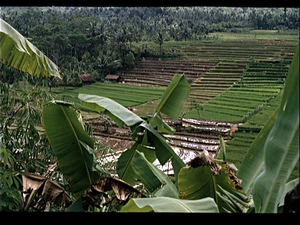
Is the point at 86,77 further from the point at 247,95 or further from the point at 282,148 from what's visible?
the point at 282,148

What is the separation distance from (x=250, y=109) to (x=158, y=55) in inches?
371

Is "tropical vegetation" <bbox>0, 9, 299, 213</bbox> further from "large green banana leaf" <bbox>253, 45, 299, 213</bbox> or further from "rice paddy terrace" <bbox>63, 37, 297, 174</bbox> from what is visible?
"rice paddy terrace" <bbox>63, 37, 297, 174</bbox>

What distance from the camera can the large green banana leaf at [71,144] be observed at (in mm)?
1279

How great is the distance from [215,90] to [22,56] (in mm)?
16010

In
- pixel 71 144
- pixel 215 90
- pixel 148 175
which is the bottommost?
pixel 215 90

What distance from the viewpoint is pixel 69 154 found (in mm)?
1311

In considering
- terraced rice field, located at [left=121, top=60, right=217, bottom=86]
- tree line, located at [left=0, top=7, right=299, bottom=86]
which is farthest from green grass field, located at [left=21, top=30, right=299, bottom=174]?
tree line, located at [left=0, top=7, right=299, bottom=86]

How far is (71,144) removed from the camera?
1.31m

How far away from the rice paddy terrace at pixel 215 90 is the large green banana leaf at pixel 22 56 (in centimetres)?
670

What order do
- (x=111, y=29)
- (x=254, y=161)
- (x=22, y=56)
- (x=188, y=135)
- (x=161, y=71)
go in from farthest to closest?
(x=111, y=29) → (x=161, y=71) → (x=188, y=135) → (x=22, y=56) → (x=254, y=161)

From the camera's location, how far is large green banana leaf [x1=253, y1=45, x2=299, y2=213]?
2.33ft

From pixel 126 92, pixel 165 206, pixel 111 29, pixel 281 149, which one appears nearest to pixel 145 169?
pixel 165 206

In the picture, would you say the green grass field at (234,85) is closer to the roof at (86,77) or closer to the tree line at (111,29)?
the roof at (86,77)

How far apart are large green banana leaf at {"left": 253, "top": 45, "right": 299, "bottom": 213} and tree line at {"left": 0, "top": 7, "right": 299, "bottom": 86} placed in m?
6.73
